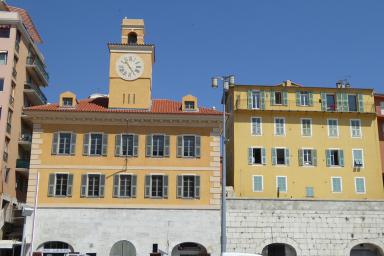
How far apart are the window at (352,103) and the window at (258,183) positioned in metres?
12.3

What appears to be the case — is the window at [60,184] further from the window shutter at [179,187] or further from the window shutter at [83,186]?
the window shutter at [179,187]

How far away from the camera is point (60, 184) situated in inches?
1655

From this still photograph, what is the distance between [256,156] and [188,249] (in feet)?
52.2

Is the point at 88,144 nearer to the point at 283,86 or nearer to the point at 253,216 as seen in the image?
the point at 253,216

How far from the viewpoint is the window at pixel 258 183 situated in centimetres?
5409

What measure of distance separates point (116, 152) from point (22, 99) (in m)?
13.2

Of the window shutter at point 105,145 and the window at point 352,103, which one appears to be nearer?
the window shutter at point 105,145

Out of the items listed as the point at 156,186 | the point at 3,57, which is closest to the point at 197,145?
the point at 156,186

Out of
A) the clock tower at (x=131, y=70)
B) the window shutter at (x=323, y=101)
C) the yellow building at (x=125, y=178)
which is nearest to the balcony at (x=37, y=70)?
the yellow building at (x=125, y=178)

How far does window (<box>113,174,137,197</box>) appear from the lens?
42.1 m

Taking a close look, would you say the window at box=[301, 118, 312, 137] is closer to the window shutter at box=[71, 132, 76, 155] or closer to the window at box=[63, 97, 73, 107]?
the window at box=[63, 97, 73, 107]

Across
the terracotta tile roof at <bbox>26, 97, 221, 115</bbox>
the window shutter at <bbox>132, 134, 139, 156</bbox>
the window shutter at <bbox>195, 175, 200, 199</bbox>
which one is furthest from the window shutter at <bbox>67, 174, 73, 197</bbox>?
the window shutter at <bbox>195, 175, 200, 199</bbox>

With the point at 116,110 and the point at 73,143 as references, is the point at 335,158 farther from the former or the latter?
the point at 73,143

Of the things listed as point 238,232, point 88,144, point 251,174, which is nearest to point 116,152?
point 88,144
